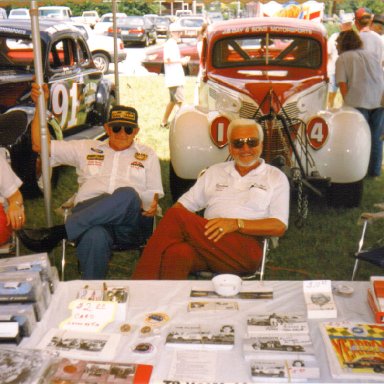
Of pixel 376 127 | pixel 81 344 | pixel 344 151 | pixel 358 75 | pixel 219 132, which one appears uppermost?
pixel 358 75

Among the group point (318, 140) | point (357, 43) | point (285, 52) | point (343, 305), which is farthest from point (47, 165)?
point (357, 43)

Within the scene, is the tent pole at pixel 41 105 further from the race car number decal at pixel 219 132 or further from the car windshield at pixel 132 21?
the car windshield at pixel 132 21

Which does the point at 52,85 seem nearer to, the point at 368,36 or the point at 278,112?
the point at 278,112

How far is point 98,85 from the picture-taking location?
821cm

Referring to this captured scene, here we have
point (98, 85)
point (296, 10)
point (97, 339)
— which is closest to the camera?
point (97, 339)

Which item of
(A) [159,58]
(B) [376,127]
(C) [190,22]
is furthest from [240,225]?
(C) [190,22]

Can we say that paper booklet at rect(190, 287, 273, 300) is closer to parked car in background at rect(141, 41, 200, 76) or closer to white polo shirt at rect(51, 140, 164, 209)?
white polo shirt at rect(51, 140, 164, 209)

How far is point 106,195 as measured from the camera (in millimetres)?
3805

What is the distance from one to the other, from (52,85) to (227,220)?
150 inches

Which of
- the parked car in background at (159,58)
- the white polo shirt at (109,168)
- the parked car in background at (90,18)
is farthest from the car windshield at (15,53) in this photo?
the parked car in background at (90,18)

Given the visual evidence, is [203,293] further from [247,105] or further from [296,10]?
[296,10]

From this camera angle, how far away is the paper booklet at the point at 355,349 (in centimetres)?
180

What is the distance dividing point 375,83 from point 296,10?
47.3 ft

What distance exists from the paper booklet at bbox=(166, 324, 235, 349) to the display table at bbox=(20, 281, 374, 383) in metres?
0.03
